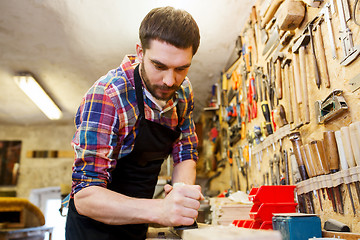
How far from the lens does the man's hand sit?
1197 mm

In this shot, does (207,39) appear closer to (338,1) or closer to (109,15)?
(109,15)

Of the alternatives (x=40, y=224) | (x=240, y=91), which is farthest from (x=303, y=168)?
(x=40, y=224)

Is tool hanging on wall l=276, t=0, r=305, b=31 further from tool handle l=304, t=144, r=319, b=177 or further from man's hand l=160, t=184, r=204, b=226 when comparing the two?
man's hand l=160, t=184, r=204, b=226

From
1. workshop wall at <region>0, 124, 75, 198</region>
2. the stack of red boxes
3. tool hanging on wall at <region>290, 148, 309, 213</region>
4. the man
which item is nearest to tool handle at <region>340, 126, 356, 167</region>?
the stack of red boxes

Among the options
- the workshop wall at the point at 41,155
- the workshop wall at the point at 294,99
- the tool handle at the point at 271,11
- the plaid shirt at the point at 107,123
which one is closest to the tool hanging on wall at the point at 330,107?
the workshop wall at the point at 294,99

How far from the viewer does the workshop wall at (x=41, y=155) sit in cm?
749

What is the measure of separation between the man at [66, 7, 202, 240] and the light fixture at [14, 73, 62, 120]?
12.9ft

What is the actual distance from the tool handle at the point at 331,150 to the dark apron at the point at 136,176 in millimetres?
852

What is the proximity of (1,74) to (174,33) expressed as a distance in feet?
14.8

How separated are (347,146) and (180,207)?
926mm

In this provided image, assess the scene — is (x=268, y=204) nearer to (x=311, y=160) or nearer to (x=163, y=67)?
(x=311, y=160)

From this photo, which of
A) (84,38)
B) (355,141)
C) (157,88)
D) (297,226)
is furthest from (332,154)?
(84,38)

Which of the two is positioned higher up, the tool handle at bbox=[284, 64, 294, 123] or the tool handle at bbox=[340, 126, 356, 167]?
the tool handle at bbox=[284, 64, 294, 123]

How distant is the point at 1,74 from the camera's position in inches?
193
